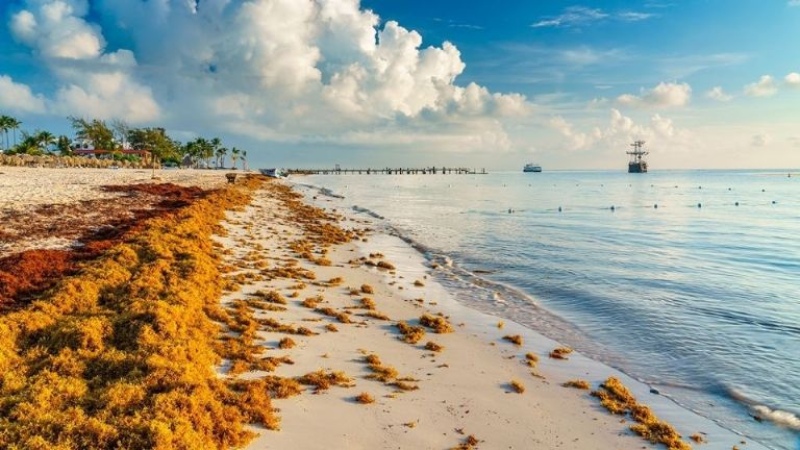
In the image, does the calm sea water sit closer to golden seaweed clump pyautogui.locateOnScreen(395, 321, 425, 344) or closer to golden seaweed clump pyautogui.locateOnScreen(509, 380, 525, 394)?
golden seaweed clump pyautogui.locateOnScreen(509, 380, 525, 394)

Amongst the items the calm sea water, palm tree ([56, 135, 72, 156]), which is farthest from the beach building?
the calm sea water

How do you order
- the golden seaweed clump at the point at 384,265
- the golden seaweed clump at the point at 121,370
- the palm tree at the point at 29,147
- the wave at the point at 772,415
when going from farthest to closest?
the palm tree at the point at 29,147 → the golden seaweed clump at the point at 384,265 → the wave at the point at 772,415 → the golden seaweed clump at the point at 121,370

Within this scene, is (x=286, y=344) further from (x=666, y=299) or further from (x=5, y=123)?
(x=5, y=123)

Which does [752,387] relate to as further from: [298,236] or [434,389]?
[298,236]

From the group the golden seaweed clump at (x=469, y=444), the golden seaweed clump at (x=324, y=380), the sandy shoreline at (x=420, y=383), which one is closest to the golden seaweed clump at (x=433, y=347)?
the sandy shoreline at (x=420, y=383)

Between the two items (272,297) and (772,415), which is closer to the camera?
(772,415)

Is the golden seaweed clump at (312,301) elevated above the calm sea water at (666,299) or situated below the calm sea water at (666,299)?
above

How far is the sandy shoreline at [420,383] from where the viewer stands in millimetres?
6797

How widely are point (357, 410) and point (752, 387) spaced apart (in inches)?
317

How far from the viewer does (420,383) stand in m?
8.43

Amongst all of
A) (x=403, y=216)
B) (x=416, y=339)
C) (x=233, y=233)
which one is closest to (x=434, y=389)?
(x=416, y=339)

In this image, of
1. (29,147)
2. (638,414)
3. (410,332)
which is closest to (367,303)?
(410,332)

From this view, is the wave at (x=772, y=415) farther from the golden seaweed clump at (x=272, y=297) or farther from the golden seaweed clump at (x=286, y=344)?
the golden seaweed clump at (x=272, y=297)

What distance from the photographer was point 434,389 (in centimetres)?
824
